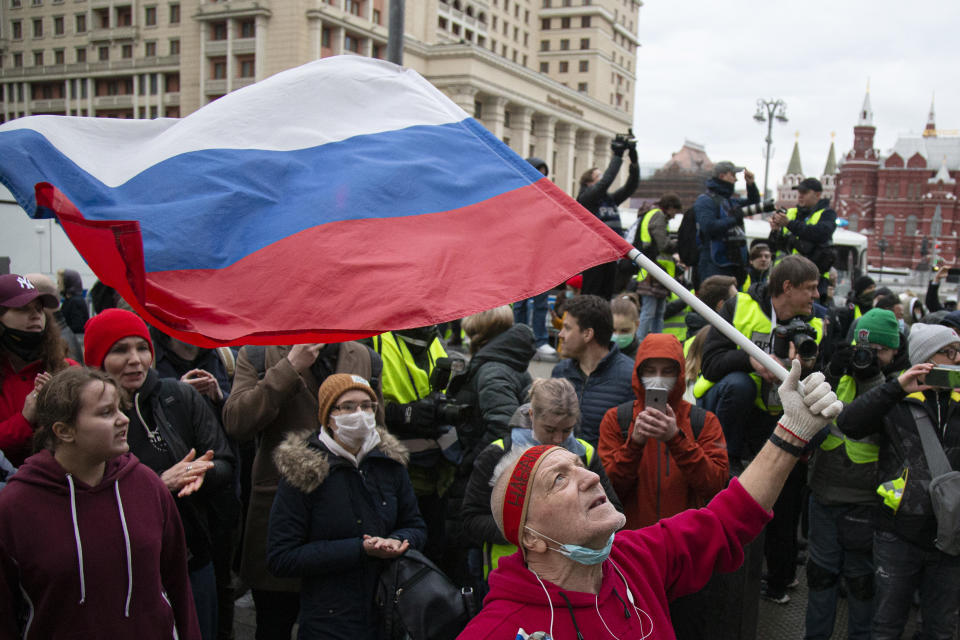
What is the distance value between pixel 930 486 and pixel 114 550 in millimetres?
3655

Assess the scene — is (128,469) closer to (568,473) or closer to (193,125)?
(193,125)

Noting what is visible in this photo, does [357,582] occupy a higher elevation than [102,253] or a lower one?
lower

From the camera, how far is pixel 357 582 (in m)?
3.51

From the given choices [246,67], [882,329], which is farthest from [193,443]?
[246,67]

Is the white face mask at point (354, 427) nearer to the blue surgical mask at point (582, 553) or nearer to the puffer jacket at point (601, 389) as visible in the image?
the puffer jacket at point (601, 389)

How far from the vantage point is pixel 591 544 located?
7.38 ft

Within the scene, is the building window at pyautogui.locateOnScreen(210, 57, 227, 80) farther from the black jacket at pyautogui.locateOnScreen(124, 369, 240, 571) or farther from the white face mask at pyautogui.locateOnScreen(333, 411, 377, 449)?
the white face mask at pyautogui.locateOnScreen(333, 411, 377, 449)

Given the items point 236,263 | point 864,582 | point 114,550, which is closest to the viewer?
point 236,263

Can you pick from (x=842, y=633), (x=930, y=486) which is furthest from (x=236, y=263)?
(x=842, y=633)

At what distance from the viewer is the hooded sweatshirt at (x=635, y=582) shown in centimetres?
217

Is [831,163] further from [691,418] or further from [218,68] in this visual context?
[691,418]

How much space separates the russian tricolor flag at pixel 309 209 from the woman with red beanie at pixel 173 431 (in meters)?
0.99

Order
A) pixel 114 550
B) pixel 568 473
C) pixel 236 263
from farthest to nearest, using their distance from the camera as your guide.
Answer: pixel 114 550, pixel 236 263, pixel 568 473

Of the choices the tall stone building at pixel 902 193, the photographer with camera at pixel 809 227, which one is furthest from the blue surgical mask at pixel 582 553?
the tall stone building at pixel 902 193
